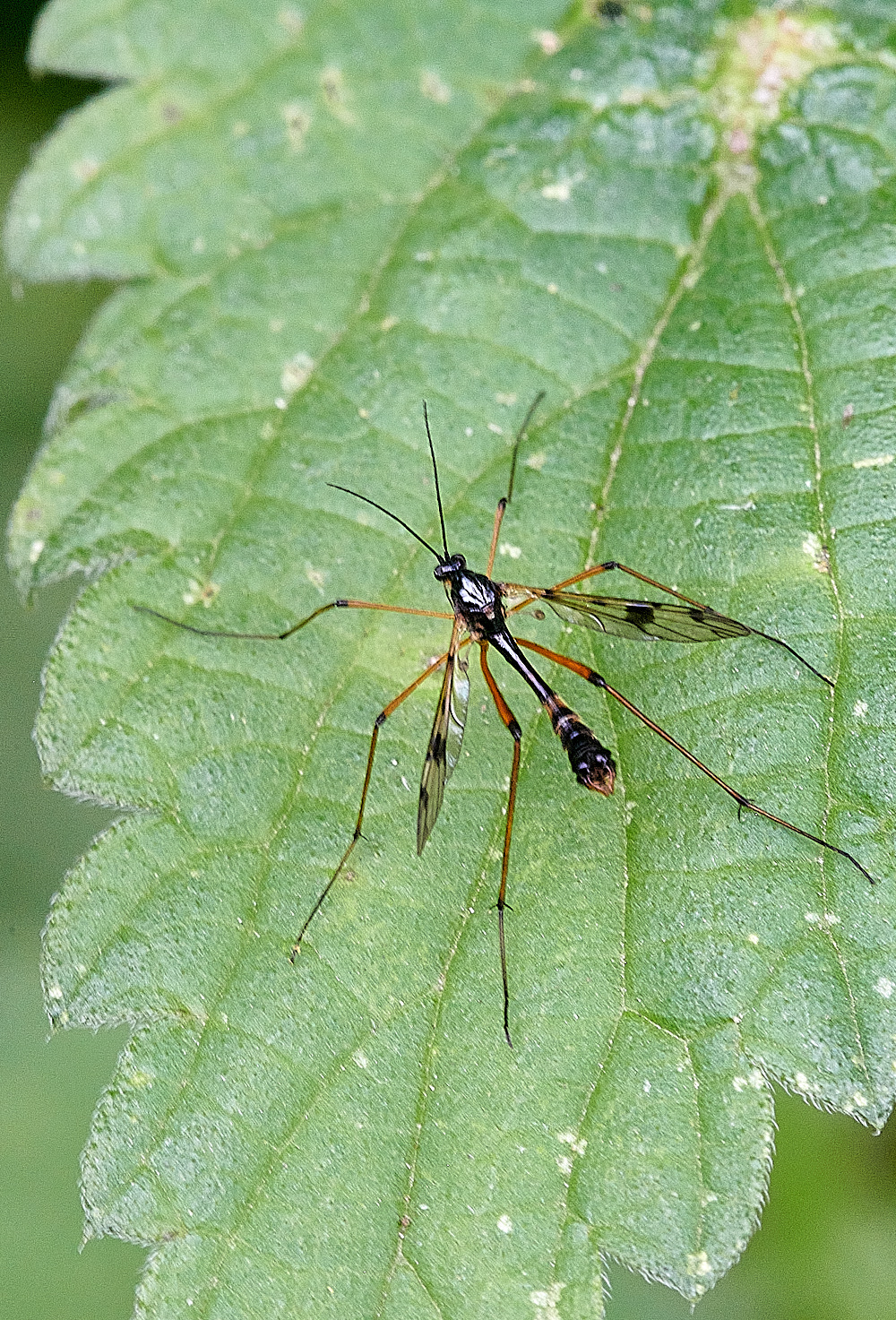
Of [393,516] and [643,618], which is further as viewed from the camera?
[393,516]

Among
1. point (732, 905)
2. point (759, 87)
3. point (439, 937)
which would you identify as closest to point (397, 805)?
point (439, 937)

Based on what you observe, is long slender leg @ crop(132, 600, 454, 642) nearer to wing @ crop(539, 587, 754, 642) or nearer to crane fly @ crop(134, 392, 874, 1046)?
crane fly @ crop(134, 392, 874, 1046)

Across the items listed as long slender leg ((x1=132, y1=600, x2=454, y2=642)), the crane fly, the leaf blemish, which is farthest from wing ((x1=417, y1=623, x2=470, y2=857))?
the leaf blemish

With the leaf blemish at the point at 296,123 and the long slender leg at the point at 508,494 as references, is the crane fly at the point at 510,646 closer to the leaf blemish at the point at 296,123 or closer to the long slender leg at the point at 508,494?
the long slender leg at the point at 508,494

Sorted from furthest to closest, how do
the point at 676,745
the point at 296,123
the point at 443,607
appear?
1. the point at 296,123
2. the point at 443,607
3. the point at 676,745

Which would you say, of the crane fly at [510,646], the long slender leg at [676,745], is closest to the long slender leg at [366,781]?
the crane fly at [510,646]

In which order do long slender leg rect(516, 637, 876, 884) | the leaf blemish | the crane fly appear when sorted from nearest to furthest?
long slender leg rect(516, 637, 876, 884), the crane fly, the leaf blemish

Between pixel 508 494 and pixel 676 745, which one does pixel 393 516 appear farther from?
pixel 676 745

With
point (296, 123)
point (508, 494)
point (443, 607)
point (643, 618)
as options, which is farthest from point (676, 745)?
point (296, 123)
